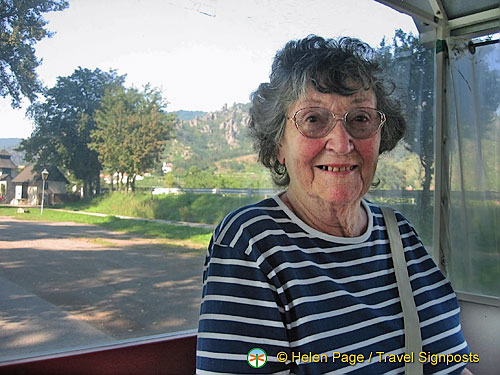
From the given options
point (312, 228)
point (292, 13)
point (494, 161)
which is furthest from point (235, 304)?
point (494, 161)

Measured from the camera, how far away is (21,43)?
6.26 feet

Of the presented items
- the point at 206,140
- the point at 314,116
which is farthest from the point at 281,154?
the point at 206,140

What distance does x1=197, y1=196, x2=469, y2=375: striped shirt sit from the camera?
2.62ft

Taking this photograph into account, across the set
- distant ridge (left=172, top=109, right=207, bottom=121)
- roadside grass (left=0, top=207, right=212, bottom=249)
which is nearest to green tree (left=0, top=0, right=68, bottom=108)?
roadside grass (left=0, top=207, right=212, bottom=249)

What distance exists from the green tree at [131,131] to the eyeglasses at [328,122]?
154 centimetres

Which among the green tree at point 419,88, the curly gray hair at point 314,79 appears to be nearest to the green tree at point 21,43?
the curly gray hair at point 314,79

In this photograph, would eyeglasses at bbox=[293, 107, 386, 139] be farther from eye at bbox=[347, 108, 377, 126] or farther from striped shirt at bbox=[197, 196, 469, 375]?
striped shirt at bbox=[197, 196, 469, 375]

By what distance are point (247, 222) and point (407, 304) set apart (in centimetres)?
43

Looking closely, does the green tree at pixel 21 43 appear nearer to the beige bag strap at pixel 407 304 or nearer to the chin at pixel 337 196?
the chin at pixel 337 196

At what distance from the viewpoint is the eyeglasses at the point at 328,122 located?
100 centimetres

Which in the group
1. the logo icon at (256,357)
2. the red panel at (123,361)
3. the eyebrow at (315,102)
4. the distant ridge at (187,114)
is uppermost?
the distant ridge at (187,114)

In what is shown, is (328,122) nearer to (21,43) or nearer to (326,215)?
(326,215)

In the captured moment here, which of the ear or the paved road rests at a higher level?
the ear

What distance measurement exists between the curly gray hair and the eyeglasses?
46mm
